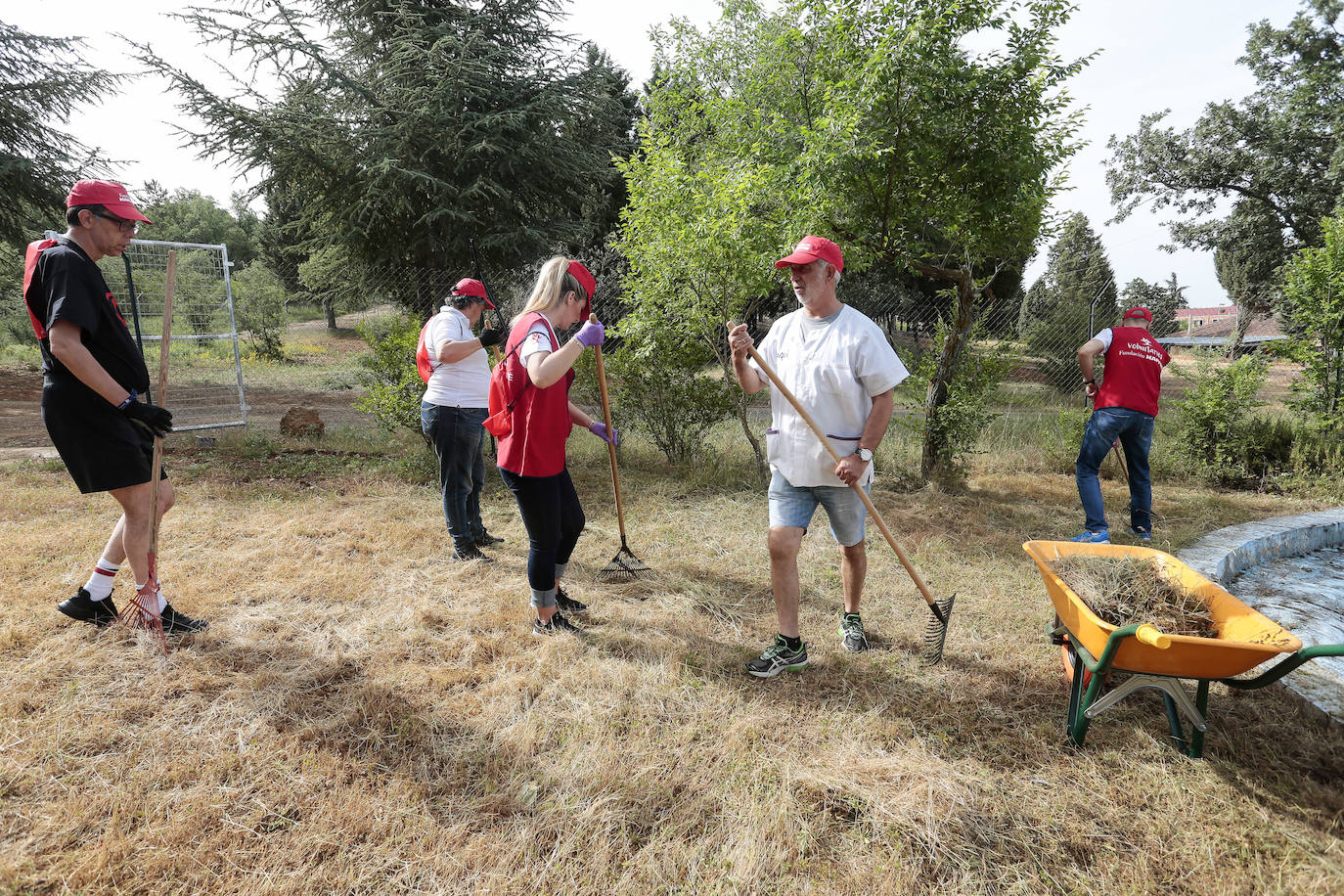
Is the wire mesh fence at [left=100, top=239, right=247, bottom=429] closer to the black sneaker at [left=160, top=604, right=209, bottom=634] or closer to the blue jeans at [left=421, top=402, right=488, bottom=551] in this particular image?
the blue jeans at [left=421, top=402, right=488, bottom=551]

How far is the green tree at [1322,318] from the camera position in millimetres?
6004

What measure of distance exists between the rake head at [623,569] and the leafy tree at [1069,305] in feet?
15.6

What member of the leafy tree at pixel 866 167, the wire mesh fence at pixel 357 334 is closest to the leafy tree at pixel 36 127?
the wire mesh fence at pixel 357 334

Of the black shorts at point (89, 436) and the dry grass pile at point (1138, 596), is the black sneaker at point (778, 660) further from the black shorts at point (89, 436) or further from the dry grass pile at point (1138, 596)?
the black shorts at point (89, 436)

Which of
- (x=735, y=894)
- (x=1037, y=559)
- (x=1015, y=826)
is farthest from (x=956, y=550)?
(x=735, y=894)

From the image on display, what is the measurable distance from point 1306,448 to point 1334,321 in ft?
4.05

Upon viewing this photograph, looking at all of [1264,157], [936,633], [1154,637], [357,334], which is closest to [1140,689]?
[1154,637]

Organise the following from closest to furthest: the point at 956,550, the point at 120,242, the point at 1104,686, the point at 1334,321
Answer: the point at 1104,686, the point at 120,242, the point at 956,550, the point at 1334,321

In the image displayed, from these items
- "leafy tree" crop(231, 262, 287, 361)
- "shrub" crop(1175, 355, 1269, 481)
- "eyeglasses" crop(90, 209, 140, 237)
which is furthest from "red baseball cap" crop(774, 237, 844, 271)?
"leafy tree" crop(231, 262, 287, 361)

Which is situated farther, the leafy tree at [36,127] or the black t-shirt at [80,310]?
the leafy tree at [36,127]

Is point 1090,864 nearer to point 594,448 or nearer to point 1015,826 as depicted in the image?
point 1015,826

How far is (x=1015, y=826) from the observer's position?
2041 mm

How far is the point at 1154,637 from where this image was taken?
1980 mm

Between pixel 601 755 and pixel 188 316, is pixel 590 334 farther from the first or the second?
pixel 188 316
